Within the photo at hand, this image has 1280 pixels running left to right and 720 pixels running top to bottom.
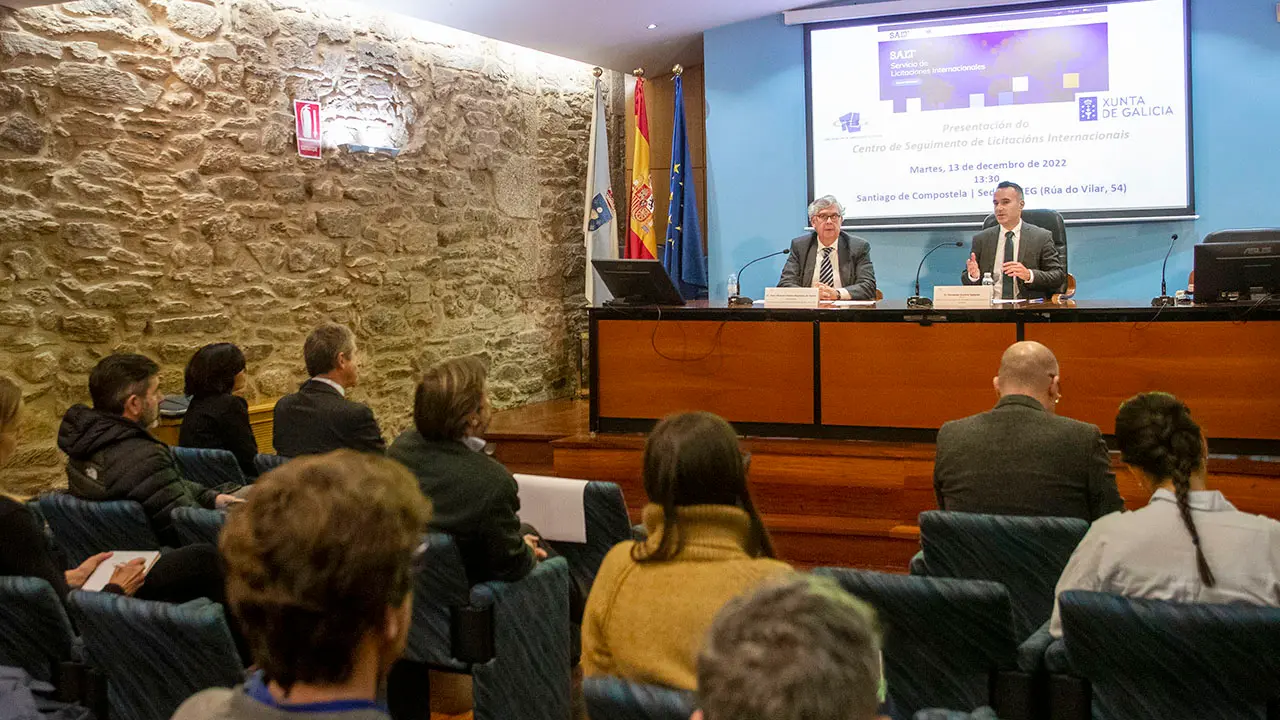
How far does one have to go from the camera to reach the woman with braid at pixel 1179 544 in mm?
2138

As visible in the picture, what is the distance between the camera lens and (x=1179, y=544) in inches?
86.0

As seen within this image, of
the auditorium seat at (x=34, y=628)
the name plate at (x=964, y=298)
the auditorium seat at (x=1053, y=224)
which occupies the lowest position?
the auditorium seat at (x=34, y=628)

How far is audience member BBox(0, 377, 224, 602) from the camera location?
245 centimetres

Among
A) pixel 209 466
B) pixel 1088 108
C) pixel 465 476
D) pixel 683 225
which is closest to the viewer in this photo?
pixel 465 476

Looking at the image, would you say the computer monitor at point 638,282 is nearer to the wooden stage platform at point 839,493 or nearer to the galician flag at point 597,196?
the wooden stage platform at point 839,493

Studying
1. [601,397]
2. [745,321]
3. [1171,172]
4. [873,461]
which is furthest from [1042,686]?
[1171,172]

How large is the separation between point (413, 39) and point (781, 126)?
2.47m

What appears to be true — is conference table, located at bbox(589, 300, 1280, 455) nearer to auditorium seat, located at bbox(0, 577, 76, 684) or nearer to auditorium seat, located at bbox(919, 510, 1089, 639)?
auditorium seat, located at bbox(919, 510, 1089, 639)

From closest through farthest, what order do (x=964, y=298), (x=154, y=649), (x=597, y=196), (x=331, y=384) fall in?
(x=154, y=649) < (x=331, y=384) < (x=964, y=298) < (x=597, y=196)

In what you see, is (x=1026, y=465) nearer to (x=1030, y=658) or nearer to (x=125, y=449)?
(x=1030, y=658)

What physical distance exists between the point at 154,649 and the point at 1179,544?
1.94 m

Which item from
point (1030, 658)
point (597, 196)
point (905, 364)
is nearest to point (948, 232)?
point (597, 196)

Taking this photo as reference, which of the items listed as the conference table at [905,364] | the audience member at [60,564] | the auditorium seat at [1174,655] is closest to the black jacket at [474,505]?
the audience member at [60,564]

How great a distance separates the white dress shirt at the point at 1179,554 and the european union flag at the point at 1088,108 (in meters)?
5.22
